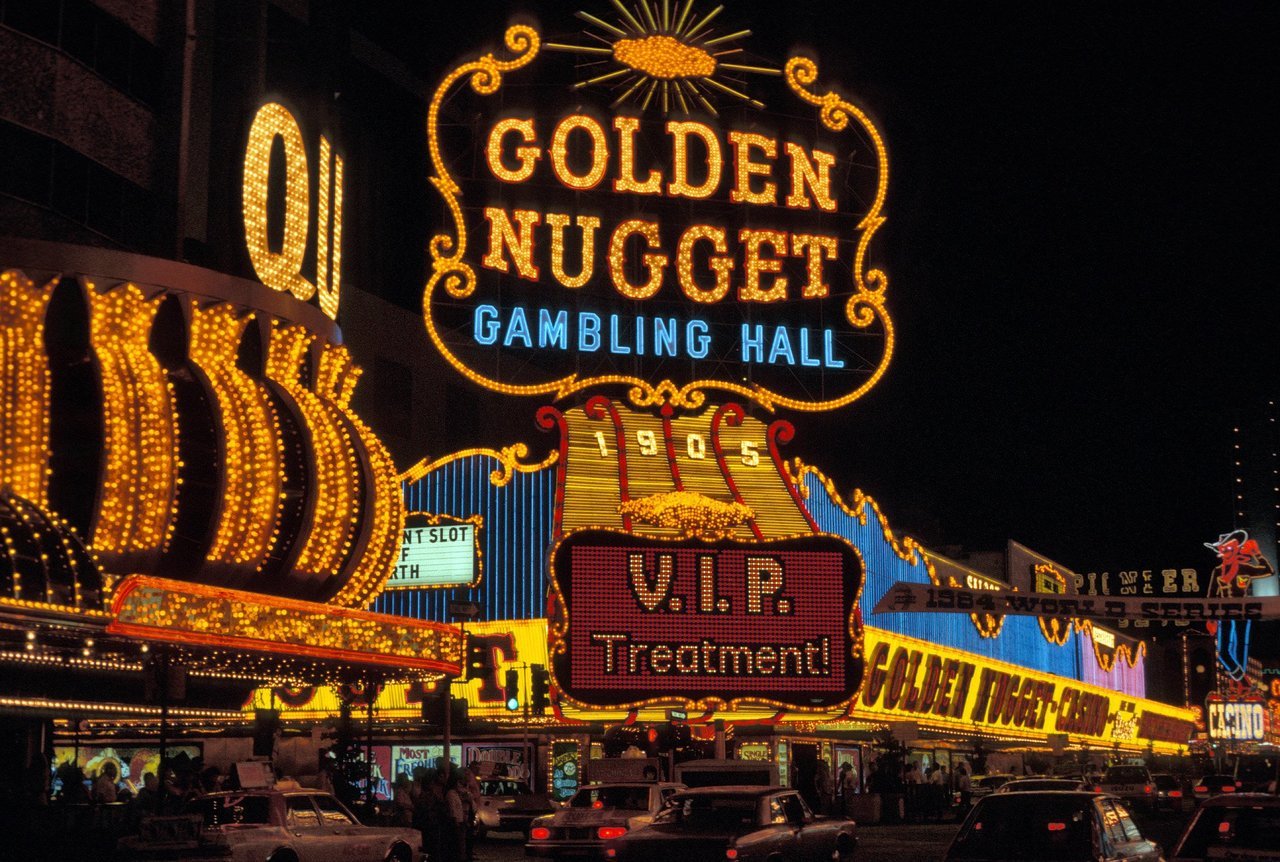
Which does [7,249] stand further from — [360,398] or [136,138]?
[360,398]

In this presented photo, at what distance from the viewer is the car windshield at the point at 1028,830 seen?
14477 mm

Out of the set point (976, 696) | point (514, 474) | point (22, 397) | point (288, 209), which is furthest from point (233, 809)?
point (976, 696)

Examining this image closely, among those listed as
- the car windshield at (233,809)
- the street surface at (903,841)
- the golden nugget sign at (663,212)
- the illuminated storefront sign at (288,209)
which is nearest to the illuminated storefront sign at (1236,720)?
the street surface at (903,841)

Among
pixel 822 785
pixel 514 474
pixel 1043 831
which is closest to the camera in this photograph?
pixel 1043 831

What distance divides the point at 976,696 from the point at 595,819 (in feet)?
94.1

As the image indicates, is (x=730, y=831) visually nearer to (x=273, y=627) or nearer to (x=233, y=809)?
(x=233, y=809)

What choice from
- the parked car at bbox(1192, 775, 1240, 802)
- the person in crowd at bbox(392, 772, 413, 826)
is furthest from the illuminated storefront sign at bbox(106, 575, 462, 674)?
the parked car at bbox(1192, 775, 1240, 802)

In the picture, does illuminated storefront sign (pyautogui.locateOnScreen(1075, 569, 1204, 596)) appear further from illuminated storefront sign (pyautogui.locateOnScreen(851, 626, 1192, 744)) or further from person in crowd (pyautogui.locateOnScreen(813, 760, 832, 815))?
person in crowd (pyautogui.locateOnScreen(813, 760, 832, 815))

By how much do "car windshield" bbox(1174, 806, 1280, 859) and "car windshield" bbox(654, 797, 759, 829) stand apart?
6.06 m

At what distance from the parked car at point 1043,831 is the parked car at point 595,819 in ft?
31.3

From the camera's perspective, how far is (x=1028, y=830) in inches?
583

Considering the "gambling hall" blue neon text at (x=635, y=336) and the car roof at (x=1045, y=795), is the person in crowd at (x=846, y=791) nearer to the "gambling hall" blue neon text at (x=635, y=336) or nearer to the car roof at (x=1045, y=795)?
the "gambling hall" blue neon text at (x=635, y=336)

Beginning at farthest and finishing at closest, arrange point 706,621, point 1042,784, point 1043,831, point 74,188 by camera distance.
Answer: point 706,621, point 74,188, point 1042,784, point 1043,831

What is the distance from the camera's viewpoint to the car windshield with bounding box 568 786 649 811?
2572 cm
